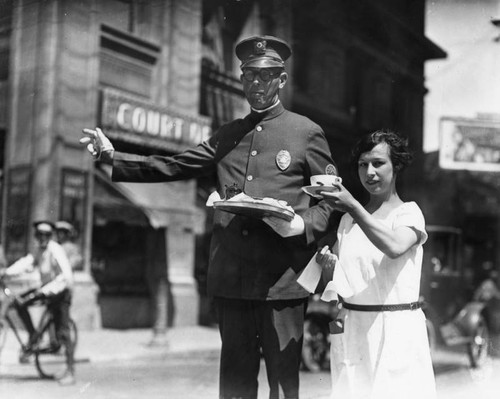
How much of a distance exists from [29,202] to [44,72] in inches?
82.4

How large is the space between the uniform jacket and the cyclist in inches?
194

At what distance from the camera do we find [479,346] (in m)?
9.61

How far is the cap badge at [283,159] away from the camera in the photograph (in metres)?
2.97

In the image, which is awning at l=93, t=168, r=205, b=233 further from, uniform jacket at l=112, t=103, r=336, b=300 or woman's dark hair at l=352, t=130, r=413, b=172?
woman's dark hair at l=352, t=130, r=413, b=172

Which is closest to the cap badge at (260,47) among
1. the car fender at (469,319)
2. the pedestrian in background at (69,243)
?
the pedestrian in background at (69,243)

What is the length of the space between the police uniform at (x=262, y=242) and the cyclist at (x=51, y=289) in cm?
491

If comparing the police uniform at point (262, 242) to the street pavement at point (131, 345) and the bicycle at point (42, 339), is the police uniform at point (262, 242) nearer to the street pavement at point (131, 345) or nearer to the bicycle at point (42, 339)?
the bicycle at point (42, 339)

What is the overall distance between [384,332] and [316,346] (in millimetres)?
5967

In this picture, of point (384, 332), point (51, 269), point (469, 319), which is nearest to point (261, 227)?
point (384, 332)

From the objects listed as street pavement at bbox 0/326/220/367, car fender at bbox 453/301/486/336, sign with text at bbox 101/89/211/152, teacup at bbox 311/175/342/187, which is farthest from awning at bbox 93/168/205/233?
teacup at bbox 311/175/342/187

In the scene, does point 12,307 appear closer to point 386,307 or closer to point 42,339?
point 42,339

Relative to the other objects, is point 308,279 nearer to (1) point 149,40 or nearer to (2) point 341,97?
(1) point 149,40

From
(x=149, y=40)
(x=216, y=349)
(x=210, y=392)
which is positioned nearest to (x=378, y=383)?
(x=210, y=392)

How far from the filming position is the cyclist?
25.1 feet
